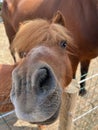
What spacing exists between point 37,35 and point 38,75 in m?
0.39

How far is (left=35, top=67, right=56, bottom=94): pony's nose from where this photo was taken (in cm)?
128

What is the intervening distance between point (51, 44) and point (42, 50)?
12 centimetres

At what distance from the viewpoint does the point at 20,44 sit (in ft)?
5.45

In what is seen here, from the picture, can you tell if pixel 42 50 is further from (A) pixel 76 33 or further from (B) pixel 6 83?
(A) pixel 76 33

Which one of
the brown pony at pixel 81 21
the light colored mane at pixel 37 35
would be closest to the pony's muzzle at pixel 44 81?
the light colored mane at pixel 37 35

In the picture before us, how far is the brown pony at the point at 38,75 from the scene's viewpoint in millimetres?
1293

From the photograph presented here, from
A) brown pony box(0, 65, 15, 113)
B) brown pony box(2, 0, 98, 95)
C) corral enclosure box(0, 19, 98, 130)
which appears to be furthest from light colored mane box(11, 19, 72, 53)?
brown pony box(2, 0, 98, 95)

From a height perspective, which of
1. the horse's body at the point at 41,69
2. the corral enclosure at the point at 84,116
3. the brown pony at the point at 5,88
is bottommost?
the corral enclosure at the point at 84,116

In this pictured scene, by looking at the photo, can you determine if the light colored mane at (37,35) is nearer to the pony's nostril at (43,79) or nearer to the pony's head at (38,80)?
the pony's head at (38,80)

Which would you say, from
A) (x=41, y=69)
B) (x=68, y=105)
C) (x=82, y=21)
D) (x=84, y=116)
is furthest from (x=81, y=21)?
(x=41, y=69)

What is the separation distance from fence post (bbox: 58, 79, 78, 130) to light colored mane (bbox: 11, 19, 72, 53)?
1.09 feet

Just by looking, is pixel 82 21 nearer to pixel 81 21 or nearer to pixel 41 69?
pixel 81 21

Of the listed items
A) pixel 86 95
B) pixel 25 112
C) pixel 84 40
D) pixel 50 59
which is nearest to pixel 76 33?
pixel 84 40

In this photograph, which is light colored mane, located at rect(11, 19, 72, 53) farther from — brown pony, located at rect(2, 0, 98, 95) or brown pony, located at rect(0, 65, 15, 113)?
brown pony, located at rect(2, 0, 98, 95)
